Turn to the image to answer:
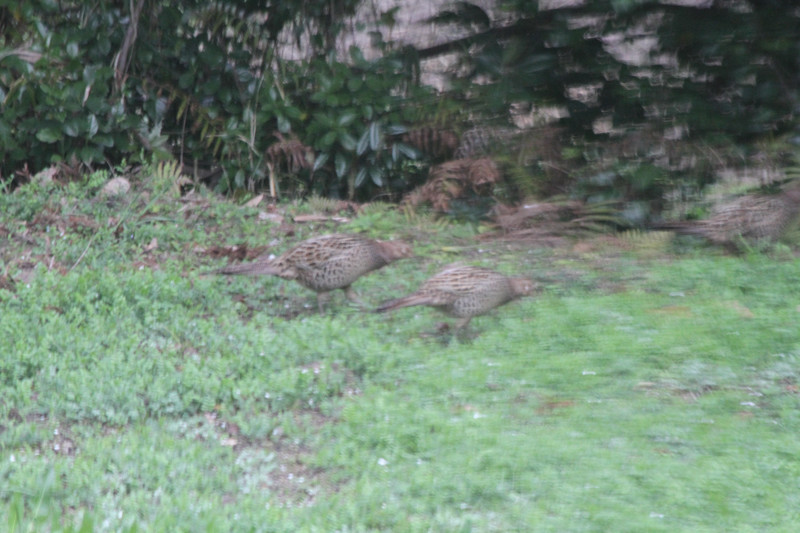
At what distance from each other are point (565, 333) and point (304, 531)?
9.36 feet

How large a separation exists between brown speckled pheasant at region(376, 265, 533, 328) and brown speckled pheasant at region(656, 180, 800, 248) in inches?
98.1

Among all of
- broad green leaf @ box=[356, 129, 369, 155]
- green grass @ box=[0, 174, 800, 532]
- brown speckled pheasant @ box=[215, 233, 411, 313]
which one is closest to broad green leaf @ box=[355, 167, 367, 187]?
broad green leaf @ box=[356, 129, 369, 155]

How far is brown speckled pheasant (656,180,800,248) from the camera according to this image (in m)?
8.40

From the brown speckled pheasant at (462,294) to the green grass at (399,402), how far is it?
0.20 metres

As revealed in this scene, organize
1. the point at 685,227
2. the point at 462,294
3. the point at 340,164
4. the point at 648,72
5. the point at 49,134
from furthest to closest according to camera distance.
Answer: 1. the point at 340,164
2. the point at 49,134
3. the point at 685,227
4. the point at 648,72
5. the point at 462,294

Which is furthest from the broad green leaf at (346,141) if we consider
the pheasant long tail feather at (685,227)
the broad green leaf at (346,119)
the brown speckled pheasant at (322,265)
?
the pheasant long tail feather at (685,227)

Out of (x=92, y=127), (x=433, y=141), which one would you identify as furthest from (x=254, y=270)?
(x=92, y=127)

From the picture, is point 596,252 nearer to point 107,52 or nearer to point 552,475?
point 552,475

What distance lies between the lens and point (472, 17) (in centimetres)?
812

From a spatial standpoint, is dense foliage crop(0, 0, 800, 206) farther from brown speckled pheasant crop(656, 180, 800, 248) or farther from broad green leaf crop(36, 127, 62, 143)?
brown speckled pheasant crop(656, 180, 800, 248)

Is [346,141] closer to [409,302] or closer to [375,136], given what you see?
[375,136]

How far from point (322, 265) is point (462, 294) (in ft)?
4.33

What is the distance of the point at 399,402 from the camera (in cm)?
561

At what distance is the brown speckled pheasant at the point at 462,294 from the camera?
22.0ft
